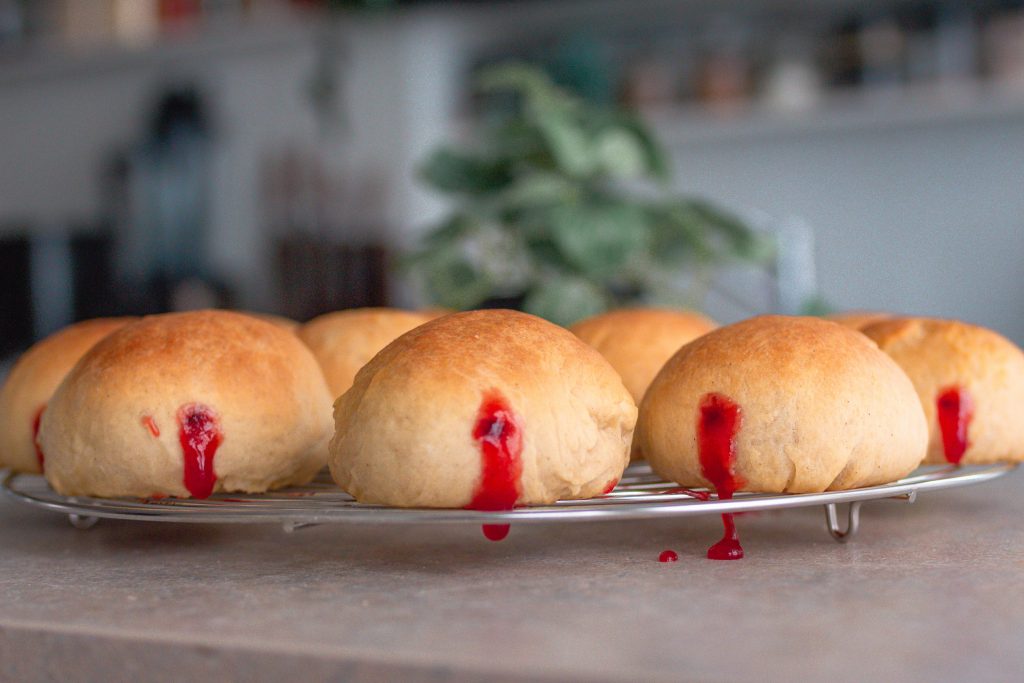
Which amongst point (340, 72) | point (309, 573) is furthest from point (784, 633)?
point (340, 72)

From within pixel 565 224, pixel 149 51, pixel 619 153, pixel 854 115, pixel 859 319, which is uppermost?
pixel 149 51

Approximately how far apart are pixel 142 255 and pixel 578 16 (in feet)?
5.26

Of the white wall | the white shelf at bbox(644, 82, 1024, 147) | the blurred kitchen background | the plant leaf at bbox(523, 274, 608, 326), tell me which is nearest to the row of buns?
the plant leaf at bbox(523, 274, 608, 326)

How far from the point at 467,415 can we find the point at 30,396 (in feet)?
1.42

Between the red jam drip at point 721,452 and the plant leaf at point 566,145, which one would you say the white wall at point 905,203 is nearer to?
the plant leaf at point 566,145

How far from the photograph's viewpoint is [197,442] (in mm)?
705

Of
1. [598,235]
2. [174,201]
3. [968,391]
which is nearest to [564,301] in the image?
[598,235]

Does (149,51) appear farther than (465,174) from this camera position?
Yes

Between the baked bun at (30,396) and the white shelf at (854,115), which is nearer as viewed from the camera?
the baked bun at (30,396)

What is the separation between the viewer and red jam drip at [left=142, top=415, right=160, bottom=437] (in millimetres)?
698

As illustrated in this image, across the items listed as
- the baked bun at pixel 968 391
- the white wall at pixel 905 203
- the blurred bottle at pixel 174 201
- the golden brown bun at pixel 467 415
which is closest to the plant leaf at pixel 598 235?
the baked bun at pixel 968 391

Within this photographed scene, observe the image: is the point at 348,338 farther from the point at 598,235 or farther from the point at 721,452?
the point at 598,235

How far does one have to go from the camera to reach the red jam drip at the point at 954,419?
791 millimetres

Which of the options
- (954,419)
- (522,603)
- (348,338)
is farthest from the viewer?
(348,338)
